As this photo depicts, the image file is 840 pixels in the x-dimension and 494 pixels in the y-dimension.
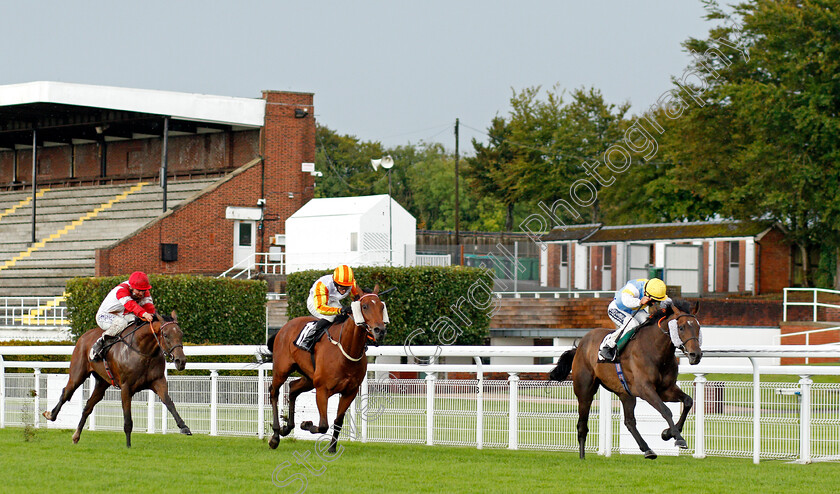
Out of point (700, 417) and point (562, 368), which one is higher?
point (562, 368)

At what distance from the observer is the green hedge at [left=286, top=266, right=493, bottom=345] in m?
26.0

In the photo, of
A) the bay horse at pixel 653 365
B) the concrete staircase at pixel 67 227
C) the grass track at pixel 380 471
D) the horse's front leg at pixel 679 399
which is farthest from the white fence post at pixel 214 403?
the concrete staircase at pixel 67 227

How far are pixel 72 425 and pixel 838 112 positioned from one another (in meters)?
23.1

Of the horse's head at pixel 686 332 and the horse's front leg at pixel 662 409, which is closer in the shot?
the horse's front leg at pixel 662 409

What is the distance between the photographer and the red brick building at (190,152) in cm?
3650

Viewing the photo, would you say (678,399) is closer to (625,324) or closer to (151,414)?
(625,324)

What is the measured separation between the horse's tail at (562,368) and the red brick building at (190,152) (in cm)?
2487

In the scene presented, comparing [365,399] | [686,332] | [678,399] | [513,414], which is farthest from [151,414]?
[686,332]

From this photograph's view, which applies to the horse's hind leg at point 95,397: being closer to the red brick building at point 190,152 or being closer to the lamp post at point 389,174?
the lamp post at point 389,174

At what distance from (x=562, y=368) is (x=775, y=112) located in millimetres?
21004

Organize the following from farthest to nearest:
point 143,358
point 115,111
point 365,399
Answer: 1. point 115,111
2. point 365,399
3. point 143,358

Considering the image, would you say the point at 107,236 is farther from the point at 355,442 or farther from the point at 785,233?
the point at 355,442

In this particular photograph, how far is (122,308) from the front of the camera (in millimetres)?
12383

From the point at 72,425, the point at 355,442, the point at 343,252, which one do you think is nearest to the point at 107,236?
the point at 343,252
